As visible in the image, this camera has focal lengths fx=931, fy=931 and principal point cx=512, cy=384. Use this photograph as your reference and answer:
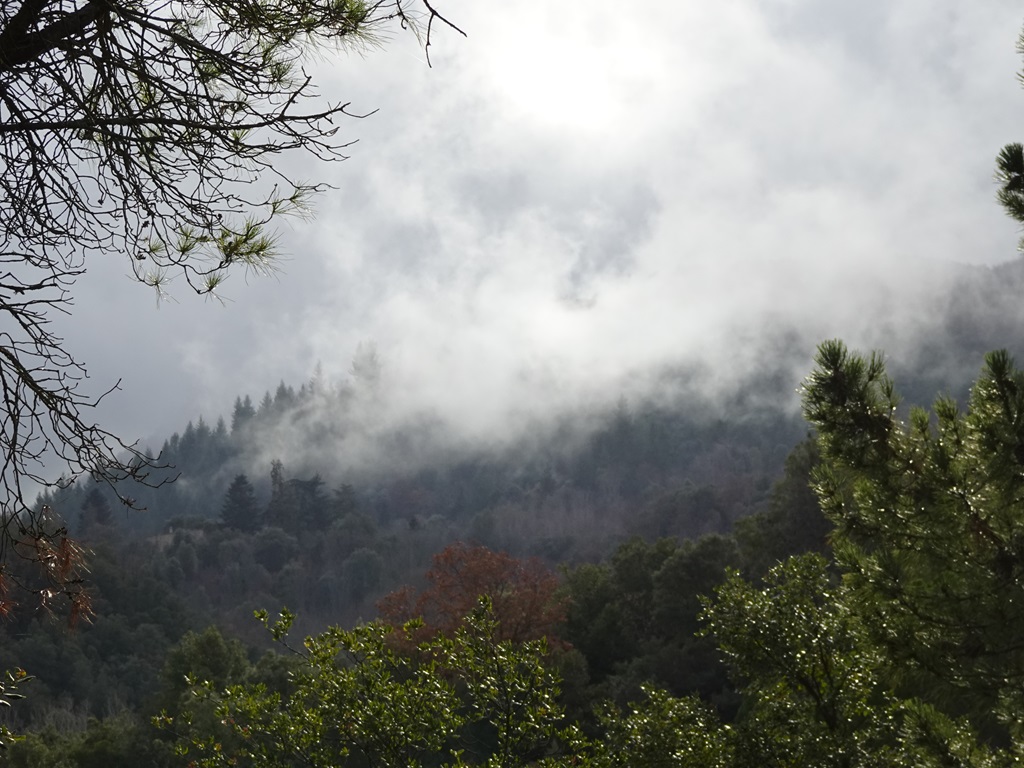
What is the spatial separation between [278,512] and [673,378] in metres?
68.0

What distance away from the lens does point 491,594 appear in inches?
949

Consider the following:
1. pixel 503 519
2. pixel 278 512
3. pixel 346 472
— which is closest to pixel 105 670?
pixel 278 512

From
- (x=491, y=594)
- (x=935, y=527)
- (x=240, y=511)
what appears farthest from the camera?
(x=240, y=511)

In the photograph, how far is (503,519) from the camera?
332 feet

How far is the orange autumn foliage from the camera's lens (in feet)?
81.3

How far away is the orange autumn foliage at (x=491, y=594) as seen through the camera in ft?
81.3

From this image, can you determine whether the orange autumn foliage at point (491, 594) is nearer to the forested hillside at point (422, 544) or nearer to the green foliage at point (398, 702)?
the forested hillside at point (422, 544)

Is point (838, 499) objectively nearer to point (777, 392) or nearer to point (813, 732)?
point (813, 732)

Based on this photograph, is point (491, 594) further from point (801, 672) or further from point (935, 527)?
point (935, 527)

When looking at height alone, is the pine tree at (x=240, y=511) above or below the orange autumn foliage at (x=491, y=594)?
above

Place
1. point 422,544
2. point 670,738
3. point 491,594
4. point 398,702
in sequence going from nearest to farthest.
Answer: point 398,702 → point 670,738 → point 491,594 → point 422,544

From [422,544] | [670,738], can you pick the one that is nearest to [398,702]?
[670,738]

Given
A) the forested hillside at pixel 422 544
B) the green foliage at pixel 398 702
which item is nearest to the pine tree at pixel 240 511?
the forested hillside at pixel 422 544

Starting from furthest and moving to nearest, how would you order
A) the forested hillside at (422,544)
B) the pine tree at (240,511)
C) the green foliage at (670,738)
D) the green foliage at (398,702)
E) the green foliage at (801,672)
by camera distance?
the pine tree at (240,511)
the forested hillside at (422,544)
the green foliage at (670,738)
the green foliage at (801,672)
the green foliage at (398,702)
